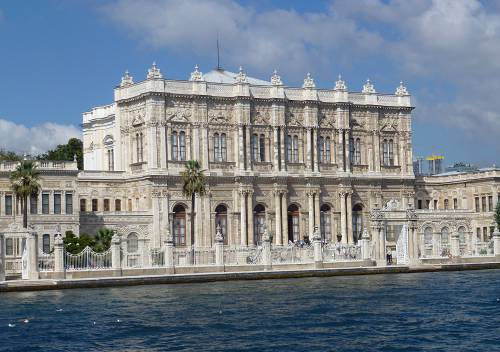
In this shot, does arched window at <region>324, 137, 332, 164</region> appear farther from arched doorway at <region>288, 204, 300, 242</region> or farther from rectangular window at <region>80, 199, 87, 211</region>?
rectangular window at <region>80, 199, 87, 211</region>

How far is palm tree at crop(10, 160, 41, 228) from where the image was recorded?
59906 mm

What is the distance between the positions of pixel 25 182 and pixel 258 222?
20.0 m

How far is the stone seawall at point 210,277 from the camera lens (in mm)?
49625

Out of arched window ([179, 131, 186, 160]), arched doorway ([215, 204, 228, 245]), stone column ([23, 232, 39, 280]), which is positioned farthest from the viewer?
arched doorway ([215, 204, 228, 245])

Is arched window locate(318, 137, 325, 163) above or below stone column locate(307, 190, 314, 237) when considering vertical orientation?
above

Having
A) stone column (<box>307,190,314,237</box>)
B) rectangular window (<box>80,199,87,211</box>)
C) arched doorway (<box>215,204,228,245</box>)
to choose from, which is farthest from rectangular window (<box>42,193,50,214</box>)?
stone column (<box>307,190,314,237</box>)

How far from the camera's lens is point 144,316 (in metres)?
38.3

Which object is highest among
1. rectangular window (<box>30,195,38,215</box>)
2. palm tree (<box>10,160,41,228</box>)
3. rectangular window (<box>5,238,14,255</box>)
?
palm tree (<box>10,160,41,228</box>)

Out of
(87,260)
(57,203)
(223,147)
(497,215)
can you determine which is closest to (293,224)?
(223,147)

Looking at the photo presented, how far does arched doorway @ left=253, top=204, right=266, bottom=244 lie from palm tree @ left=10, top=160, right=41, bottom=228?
18.0 meters

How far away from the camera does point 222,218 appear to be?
7412 cm

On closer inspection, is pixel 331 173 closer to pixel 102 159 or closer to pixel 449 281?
pixel 102 159

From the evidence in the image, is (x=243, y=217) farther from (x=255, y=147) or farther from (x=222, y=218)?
(x=255, y=147)

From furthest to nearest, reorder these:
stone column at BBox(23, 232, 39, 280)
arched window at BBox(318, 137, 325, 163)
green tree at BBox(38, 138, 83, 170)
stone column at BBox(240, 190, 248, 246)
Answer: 1. green tree at BBox(38, 138, 83, 170)
2. arched window at BBox(318, 137, 325, 163)
3. stone column at BBox(240, 190, 248, 246)
4. stone column at BBox(23, 232, 39, 280)
